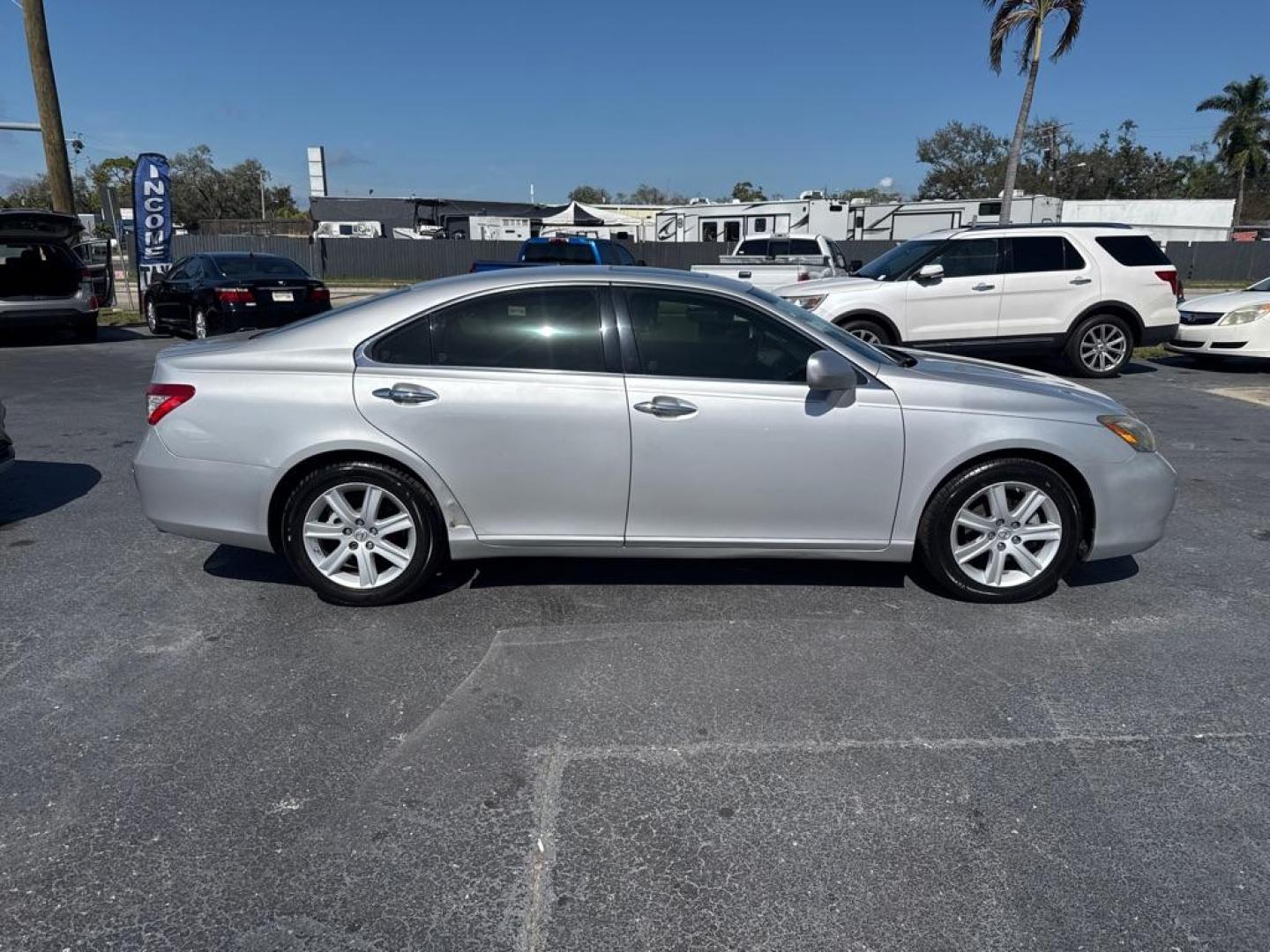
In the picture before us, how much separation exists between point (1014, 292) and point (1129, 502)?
6998 mm

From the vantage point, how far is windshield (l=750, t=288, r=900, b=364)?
13.8 feet

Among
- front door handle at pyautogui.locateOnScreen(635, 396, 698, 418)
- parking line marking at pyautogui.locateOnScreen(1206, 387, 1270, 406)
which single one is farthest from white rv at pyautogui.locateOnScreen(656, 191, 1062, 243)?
front door handle at pyautogui.locateOnScreen(635, 396, 698, 418)

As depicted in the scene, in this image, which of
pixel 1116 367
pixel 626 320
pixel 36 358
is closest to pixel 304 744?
pixel 626 320

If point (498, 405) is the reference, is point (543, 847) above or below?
below

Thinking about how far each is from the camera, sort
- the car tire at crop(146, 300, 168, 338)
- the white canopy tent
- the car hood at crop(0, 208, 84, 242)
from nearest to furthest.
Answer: the car hood at crop(0, 208, 84, 242) < the car tire at crop(146, 300, 168, 338) < the white canopy tent

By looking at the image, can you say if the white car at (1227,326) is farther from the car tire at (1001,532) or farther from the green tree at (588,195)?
the green tree at (588,195)

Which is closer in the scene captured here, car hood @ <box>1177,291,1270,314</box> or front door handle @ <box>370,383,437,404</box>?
front door handle @ <box>370,383,437,404</box>

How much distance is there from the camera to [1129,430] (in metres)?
4.20

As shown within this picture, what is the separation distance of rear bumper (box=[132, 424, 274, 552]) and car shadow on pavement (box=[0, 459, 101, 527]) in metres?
2.02

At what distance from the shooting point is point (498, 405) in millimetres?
3992

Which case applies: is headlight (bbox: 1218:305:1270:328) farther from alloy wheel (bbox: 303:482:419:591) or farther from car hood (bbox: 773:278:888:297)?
alloy wheel (bbox: 303:482:419:591)

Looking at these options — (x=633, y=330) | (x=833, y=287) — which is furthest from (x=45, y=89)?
(x=633, y=330)

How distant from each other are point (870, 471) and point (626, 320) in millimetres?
1306

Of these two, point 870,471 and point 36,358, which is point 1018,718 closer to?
point 870,471
